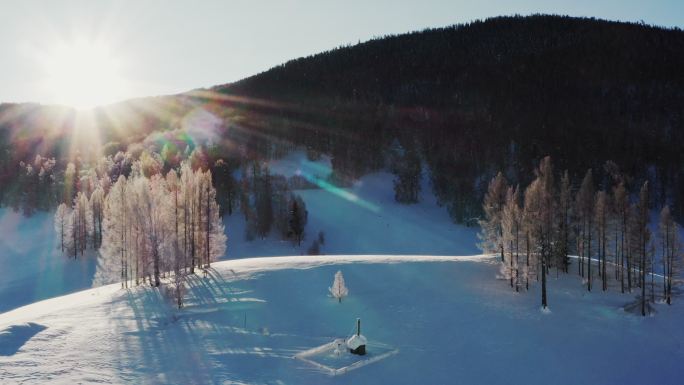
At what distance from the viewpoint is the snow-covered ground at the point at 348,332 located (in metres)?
28.8

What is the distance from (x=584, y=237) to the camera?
5228 cm

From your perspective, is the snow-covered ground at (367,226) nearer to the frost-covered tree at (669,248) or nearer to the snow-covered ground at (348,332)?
Result: the snow-covered ground at (348,332)

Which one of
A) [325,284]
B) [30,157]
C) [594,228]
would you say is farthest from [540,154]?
[30,157]

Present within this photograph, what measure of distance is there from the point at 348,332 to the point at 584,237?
3068 centimetres

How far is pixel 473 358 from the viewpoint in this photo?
3347cm

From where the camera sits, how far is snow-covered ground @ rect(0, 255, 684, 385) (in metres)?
28.8

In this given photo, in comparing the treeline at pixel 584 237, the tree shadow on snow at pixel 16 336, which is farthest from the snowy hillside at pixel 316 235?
the treeline at pixel 584 237

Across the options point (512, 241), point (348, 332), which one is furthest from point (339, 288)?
point (512, 241)

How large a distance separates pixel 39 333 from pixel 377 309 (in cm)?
2452

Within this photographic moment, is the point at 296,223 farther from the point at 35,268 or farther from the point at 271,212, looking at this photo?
the point at 35,268

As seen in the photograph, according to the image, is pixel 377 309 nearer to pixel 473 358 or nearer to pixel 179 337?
pixel 473 358

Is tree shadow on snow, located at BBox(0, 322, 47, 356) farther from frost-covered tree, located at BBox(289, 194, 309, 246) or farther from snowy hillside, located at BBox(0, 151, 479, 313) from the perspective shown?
frost-covered tree, located at BBox(289, 194, 309, 246)

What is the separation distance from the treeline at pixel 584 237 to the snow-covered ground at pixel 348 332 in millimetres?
2166

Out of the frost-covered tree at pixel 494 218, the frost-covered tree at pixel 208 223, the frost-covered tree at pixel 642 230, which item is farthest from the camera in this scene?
the frost-covered tree at pixel 208 223
